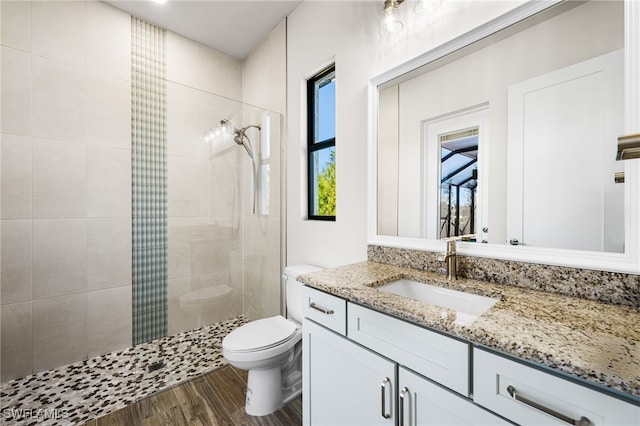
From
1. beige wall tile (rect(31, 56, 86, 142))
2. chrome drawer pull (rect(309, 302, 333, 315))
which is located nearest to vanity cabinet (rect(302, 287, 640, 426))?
chrome drawer pull (rect(309, 302, 333, 315))

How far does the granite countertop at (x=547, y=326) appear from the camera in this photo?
525mm

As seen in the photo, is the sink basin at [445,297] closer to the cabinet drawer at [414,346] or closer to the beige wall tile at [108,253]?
the cabinet drawer at [414,346]

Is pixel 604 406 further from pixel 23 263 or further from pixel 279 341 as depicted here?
pixel 23 263

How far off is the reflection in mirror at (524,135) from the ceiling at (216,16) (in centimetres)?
155

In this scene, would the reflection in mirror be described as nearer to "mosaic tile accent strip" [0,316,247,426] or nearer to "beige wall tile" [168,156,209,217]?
"beige wall tile" [168,156,209,217]

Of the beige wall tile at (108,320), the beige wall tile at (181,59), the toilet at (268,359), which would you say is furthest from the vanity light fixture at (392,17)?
the beige wall tile at (108,320)

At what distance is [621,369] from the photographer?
0.51m

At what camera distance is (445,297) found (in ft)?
3.69

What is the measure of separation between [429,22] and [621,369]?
4.82 ft

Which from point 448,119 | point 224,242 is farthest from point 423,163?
point 224,242

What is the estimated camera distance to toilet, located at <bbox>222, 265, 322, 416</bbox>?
147 centimetres

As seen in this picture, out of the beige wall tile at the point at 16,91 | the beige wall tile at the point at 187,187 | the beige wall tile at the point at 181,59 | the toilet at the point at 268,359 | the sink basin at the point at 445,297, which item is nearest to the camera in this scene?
the sink basin at the point at 445,297

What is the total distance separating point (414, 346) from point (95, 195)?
241cm

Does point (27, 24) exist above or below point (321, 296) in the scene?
above
